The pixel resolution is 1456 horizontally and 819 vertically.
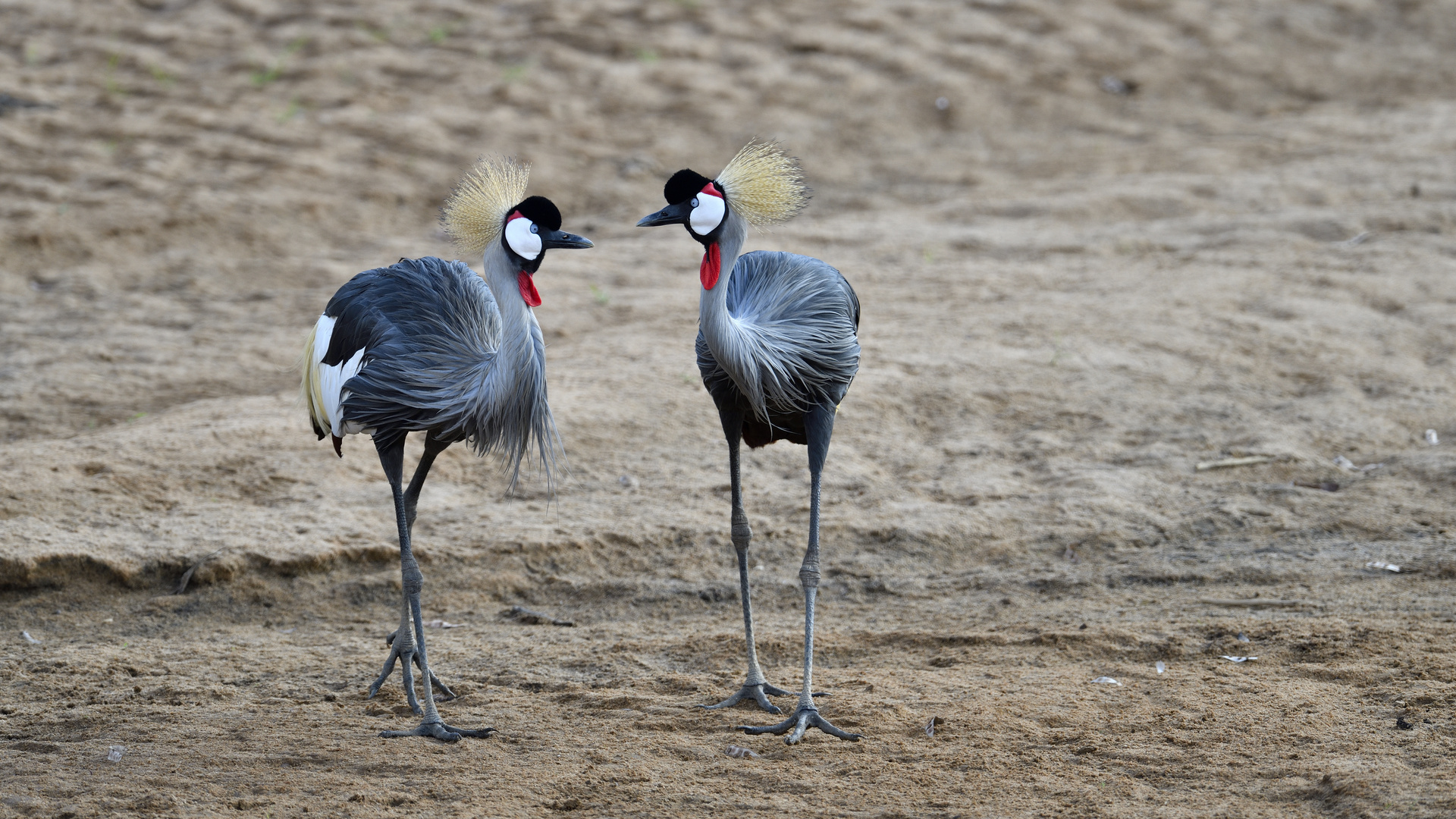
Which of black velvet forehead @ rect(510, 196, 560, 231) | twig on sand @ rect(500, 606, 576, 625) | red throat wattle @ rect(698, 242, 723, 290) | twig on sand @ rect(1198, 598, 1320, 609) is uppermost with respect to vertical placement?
black velvet forehead @ rect(510, 196, 560, 231)

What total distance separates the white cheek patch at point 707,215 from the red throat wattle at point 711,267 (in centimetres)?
6

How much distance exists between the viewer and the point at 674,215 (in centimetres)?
378

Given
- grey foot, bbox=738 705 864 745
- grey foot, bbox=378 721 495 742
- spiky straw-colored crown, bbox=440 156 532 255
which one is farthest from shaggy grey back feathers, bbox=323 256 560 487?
grey foot, bbox=738 705 864 745

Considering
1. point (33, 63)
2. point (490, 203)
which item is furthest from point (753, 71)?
point (490, 203)

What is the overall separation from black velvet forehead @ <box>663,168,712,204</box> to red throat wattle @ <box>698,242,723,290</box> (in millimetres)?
177

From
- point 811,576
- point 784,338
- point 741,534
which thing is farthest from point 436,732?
point 784,338

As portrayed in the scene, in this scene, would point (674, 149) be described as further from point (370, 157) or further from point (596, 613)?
point (596, 613)

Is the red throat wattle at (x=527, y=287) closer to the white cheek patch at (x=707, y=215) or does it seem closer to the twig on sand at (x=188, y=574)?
the white cheek patch at (x=707, y=215)

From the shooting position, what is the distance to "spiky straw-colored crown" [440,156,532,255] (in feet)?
12.9

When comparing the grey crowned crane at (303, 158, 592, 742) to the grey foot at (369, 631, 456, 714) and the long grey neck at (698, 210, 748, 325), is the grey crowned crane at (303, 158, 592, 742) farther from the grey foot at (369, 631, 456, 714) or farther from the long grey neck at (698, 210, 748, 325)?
the long grey neck at (698, 210, 748, 325)

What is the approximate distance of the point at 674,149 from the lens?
10.7 meters

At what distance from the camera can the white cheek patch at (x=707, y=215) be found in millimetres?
3818

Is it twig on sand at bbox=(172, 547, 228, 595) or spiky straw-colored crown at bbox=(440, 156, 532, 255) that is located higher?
spiky straw-colored crown at bbox=(440, 156, 532, 255)

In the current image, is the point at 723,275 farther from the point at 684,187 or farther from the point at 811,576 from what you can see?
the point at 811,576
